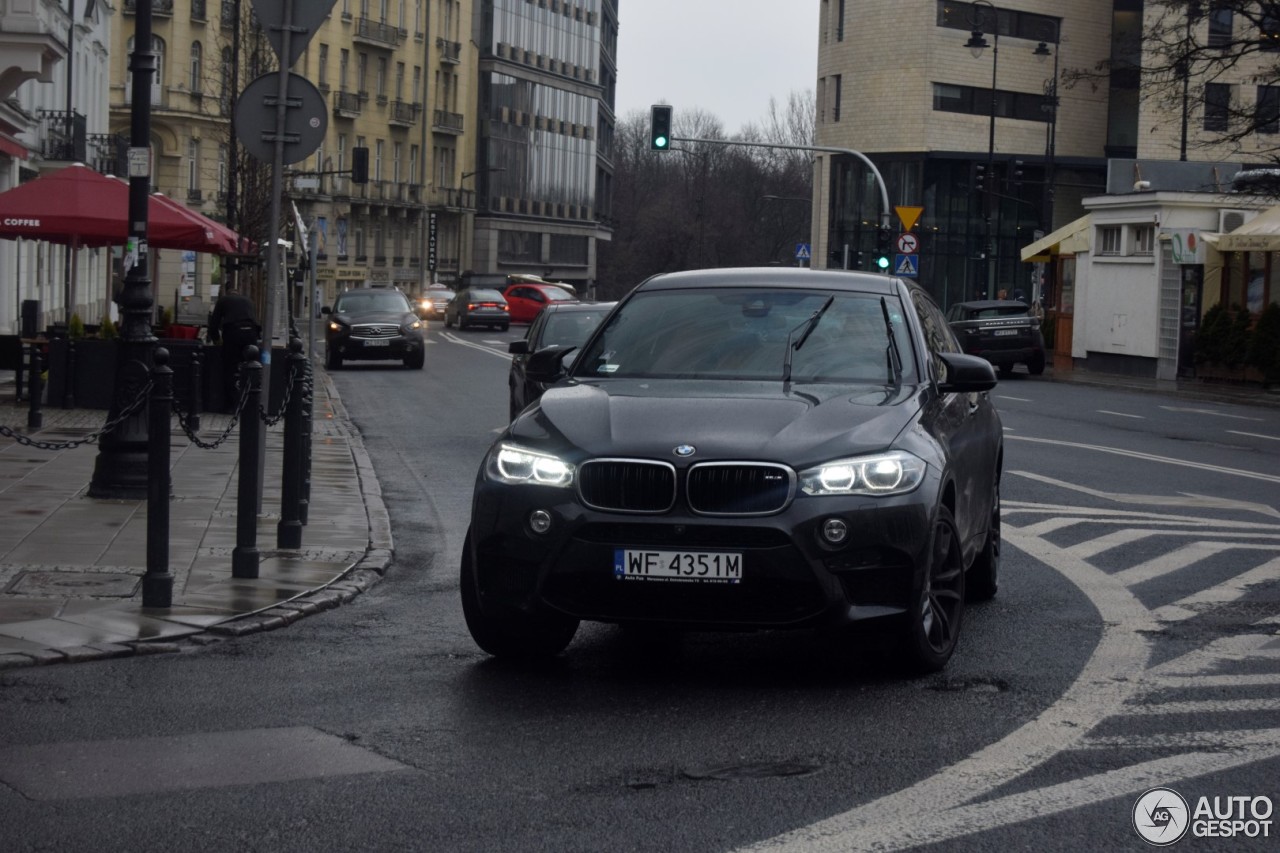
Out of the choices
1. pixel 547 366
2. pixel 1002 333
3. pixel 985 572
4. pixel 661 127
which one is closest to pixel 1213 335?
pixel 1002 333

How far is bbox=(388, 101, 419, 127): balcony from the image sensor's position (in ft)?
331

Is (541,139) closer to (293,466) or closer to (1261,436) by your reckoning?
(1261,436)

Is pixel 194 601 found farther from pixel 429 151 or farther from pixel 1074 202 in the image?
pixel 429 151

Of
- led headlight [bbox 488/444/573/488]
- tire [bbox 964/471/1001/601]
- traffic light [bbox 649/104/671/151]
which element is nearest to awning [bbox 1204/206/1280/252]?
traffic light [bbox 649/104/671/151]

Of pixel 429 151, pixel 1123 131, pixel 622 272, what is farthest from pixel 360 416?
pixel 622 272

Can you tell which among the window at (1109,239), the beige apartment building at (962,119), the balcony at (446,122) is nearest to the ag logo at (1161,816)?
the window at (1109,239)

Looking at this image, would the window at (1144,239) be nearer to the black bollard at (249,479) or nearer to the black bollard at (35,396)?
the black bollard at (35,396)

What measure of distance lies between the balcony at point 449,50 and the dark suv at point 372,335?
6855cm

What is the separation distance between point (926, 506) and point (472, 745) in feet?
6.32

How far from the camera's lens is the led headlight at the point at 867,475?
21.4 ft

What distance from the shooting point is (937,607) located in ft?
23.3

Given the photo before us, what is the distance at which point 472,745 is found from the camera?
579 cm

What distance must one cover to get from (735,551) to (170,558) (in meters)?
4.47

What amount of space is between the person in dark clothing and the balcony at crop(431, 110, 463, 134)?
84.6 m
